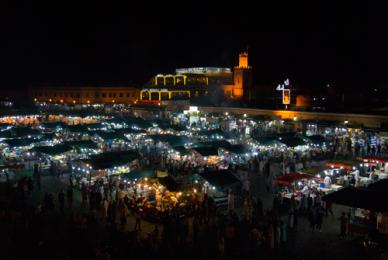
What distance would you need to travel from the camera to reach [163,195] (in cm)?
1140

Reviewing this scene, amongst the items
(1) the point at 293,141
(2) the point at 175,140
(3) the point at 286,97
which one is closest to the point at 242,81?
(3) the point at 286,97

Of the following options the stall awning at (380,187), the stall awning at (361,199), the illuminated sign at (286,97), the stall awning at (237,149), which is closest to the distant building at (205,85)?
the illuminated sign at (286,97)

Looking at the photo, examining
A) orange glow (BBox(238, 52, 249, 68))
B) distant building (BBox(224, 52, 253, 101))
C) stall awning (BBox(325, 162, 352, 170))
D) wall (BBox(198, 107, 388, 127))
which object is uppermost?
orange glow (BBox(238, 52, 249, 68))

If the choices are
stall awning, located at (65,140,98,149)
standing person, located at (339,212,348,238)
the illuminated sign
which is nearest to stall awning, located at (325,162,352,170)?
standing person, located at (339,212,348,238)

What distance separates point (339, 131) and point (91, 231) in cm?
1785

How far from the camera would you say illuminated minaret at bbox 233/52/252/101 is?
140 feet

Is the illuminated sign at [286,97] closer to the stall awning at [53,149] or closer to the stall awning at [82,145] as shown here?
the stall awning at [82,145]

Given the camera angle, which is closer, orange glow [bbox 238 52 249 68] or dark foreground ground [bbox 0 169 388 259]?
dark foreground ground [bbox 0 169 388 259]

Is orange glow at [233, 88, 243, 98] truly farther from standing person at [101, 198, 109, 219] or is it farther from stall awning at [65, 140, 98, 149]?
A: standing person at [101, 198, 109, 219]

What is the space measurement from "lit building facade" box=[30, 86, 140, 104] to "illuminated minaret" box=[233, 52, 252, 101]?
49.7 ft

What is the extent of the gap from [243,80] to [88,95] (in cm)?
2055

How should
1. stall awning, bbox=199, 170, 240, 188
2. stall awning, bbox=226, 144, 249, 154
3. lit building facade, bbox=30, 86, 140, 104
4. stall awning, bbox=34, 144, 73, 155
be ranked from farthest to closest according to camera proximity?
lit building facade, bbox=30, 86, 140, 104
stall awning, bbox=226, 144, 249, 154
stall awning, bbox=34, 144, 73, 155
stall awning, bbox=199, 170, 240, 188

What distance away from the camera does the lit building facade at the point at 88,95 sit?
51.3m

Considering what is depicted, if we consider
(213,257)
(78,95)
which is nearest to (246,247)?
(213,257)
